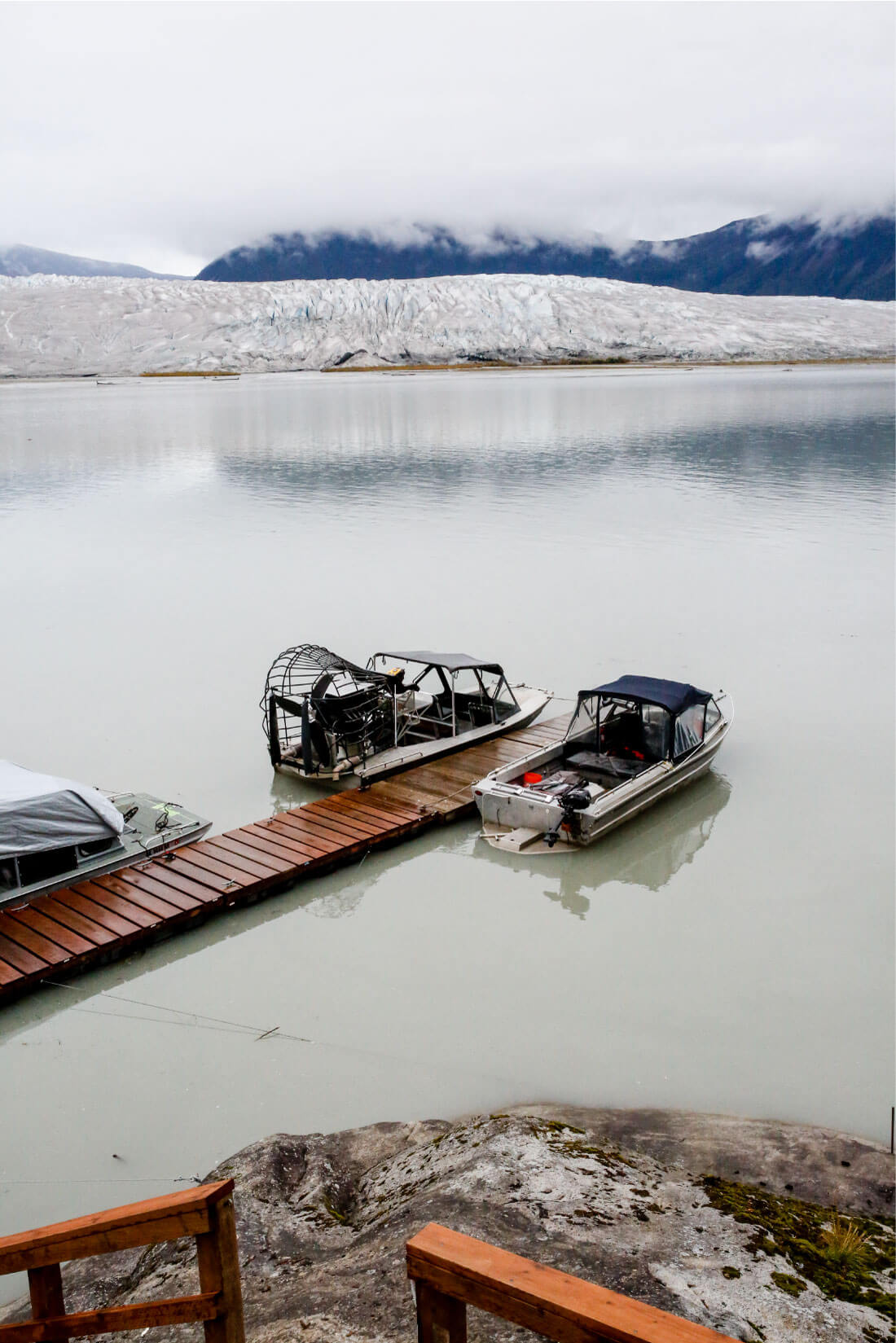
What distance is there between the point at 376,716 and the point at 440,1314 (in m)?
10.7

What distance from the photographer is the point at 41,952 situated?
28.3 feet

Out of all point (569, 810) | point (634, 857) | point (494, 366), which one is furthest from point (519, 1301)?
point (494, 366)

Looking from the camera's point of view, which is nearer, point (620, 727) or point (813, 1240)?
point (813, 1240)

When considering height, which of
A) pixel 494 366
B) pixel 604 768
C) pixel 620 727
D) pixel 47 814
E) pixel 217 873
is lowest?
pixel 217 873

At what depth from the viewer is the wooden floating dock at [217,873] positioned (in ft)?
28.9

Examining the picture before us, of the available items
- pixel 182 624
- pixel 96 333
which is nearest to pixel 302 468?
pixel 182 624

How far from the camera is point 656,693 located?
12.1 meters

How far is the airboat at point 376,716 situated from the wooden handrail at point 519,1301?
9.71 metres

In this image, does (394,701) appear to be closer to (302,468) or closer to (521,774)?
(521,774)

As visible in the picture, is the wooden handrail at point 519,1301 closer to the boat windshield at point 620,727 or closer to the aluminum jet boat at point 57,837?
the aluminum jet boat at point 57,837

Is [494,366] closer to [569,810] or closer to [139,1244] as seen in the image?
[569,810]

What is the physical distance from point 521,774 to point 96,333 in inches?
5860

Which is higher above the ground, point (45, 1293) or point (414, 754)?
point (45, 1293)

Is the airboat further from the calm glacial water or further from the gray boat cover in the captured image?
the gray boat cover
